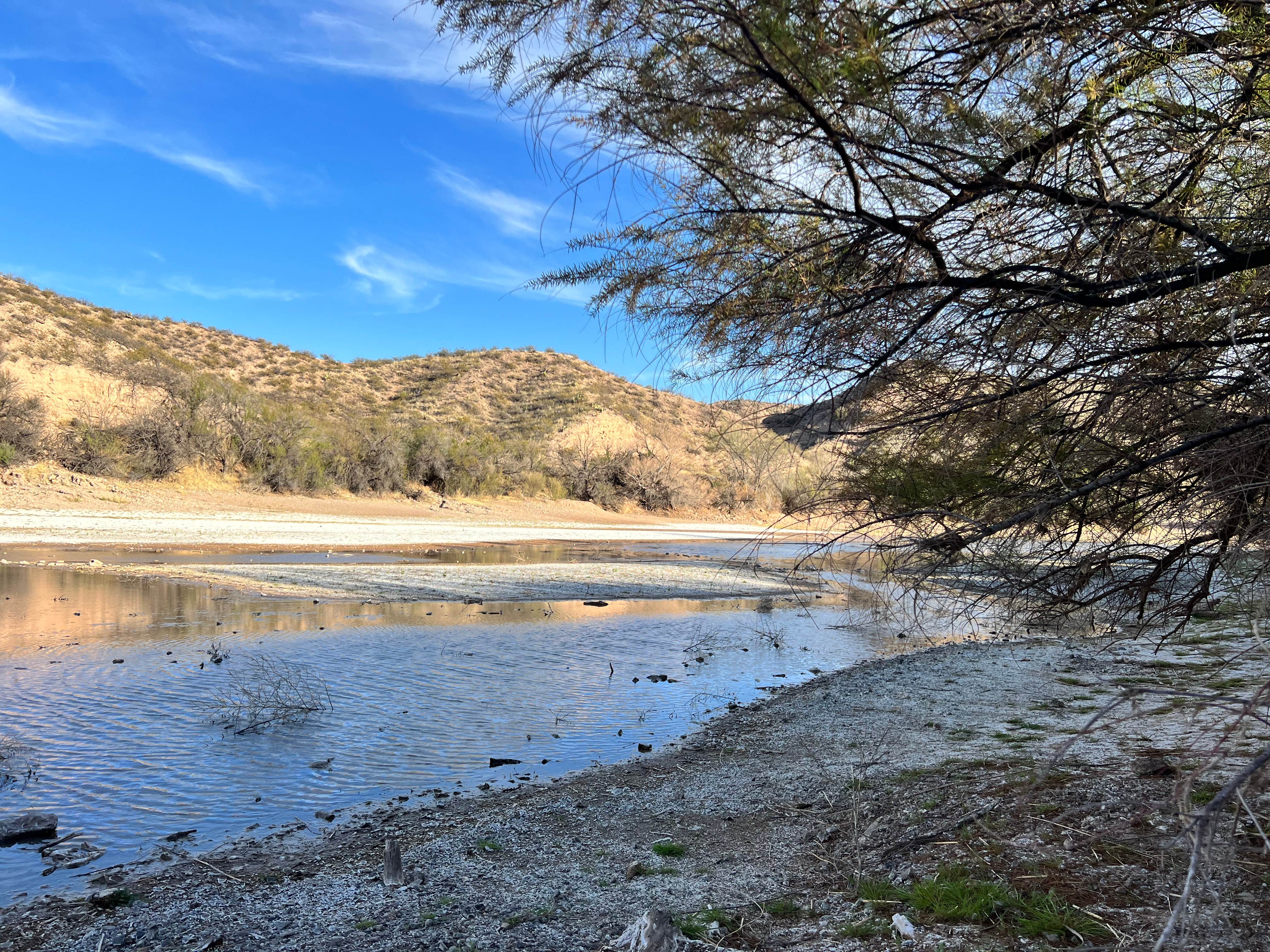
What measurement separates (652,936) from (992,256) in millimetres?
3085

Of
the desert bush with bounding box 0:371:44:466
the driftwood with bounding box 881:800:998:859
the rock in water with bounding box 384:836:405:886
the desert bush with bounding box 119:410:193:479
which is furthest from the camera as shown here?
the desert bush with bounding box 119:410:193:479

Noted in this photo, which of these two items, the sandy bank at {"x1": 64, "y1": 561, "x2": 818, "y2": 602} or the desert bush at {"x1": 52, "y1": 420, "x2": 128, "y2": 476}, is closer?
the sandy bank at {"x1": 64, "y1": 561, "x2": 818, "y2": 602}

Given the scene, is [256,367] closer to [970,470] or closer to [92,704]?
[92,704]

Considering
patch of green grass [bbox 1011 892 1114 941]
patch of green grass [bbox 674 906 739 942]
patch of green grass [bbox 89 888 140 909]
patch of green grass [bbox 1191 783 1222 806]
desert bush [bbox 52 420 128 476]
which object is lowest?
patch of green grass [bbox 89 888 140 909]

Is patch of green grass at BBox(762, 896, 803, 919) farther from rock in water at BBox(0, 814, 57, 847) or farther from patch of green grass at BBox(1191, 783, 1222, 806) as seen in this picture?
rock in water at BBox(0, 814, 57, 847)

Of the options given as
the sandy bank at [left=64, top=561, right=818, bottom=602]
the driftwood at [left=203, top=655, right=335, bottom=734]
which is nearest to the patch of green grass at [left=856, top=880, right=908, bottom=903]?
the driftwood at [left=203, top=655, right=335, bottom=734]

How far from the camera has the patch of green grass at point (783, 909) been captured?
11.9 feet

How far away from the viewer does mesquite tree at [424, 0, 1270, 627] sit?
2904 millimetres

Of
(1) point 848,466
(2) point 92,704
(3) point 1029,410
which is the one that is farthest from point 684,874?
(2) point 92,704

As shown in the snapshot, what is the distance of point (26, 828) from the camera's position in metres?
5.09

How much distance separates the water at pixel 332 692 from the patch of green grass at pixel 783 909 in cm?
304

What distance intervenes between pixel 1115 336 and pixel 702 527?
1584 inches

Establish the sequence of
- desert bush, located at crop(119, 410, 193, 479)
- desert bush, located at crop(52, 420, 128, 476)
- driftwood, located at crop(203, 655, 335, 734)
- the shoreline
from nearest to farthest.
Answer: driftwood, located at crop(203, 655, 335, 734) < the shoreline < desert bush, located at crop(52, 420, 128, 476) < desert bush, located at crop(119, 410, 193, 479)

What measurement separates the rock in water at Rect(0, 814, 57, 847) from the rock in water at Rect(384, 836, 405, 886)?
2285 mm
